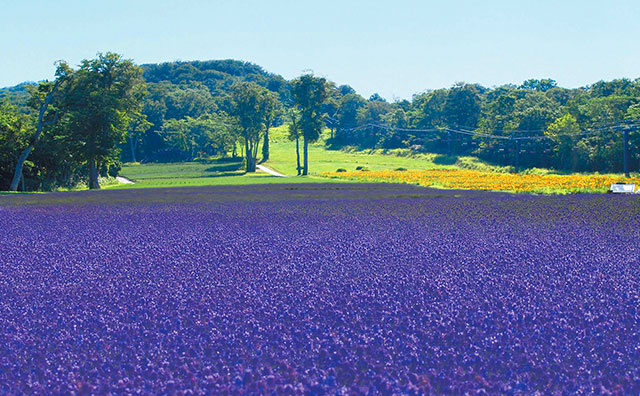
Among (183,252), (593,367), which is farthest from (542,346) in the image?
(183,252)

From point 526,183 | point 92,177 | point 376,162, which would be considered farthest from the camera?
point 376,162

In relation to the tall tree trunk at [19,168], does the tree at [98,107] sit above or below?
above

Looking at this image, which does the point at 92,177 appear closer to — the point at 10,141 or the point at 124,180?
the point at 10,141

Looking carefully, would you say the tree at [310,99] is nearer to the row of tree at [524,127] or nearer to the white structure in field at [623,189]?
the row of tree at [524,127]

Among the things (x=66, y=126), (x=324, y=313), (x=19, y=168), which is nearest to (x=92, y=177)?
(x=66, y=126)

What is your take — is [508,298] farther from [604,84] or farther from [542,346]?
[604,84]

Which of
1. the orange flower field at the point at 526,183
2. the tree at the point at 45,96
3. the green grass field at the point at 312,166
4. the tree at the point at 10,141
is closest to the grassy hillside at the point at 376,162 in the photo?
the green grass field at the point at 312,166

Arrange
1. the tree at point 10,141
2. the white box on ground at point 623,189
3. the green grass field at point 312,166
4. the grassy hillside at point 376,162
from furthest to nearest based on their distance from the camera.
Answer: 1. the grassy hillside at point 376,162
2. the green grass field at point 312,166
3. the tree at point 10,141
4. the white box on ground at point 623,189
